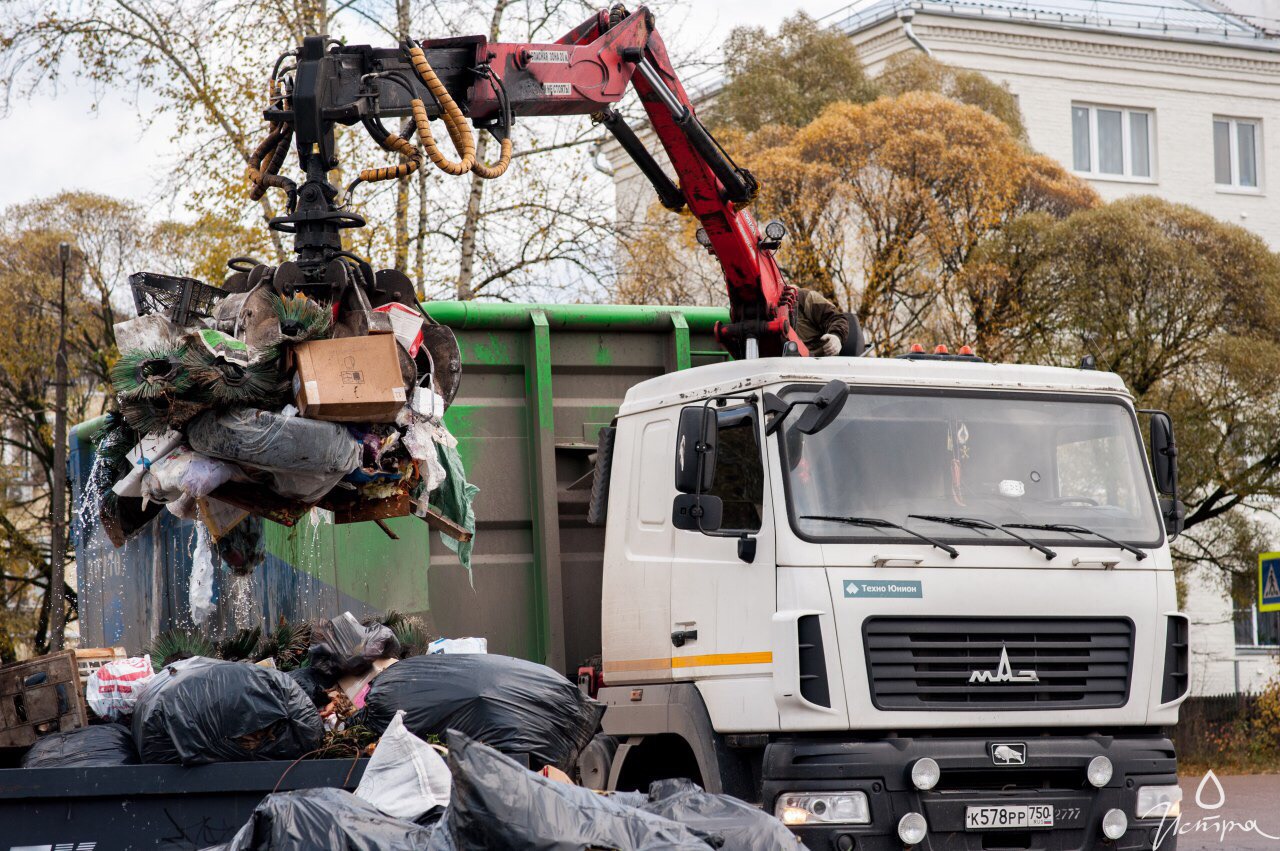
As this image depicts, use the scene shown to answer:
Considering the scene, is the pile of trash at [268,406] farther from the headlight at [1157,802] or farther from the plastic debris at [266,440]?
the headlight at [1157,802]

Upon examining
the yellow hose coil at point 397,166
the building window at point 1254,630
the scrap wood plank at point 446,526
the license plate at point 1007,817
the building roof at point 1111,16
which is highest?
the building roof at point 1111,16

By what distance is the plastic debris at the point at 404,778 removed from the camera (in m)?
4.16

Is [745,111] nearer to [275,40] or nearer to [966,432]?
[275,40]

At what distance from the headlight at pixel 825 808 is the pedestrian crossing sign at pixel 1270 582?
29.5ft

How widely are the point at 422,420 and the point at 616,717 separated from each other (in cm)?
191

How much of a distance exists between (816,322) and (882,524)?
2.35 meters

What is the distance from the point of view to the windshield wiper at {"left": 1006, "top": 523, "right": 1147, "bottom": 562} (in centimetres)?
610

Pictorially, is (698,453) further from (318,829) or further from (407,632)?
(318,829)

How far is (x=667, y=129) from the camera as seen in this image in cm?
767

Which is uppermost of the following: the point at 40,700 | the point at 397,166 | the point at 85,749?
the point at 397,166

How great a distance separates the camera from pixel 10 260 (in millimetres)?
32031

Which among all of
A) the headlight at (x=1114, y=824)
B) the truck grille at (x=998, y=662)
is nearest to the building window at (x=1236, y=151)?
the truck grille at (x=998, y=662)

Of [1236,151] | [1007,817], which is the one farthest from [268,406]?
[1236,151]

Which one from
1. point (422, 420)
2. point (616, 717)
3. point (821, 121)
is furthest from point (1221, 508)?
point (422, 420)
